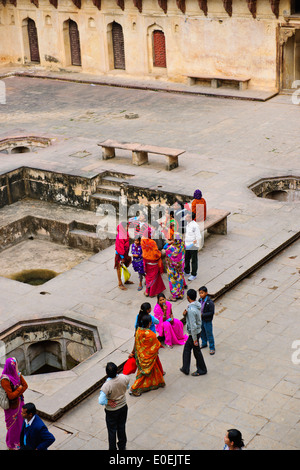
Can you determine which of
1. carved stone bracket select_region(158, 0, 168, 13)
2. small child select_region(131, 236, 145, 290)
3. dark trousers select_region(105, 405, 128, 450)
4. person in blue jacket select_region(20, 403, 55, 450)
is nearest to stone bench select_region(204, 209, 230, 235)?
small child select_region(131, 236, 145, 290)

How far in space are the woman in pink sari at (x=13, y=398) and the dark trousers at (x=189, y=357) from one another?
2.36 metres

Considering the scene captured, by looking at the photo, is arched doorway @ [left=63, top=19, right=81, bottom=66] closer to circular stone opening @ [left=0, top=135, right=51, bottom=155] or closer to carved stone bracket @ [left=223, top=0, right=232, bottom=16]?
carved stone bracket @ [left=223, top=0, right=232, bottom=16]

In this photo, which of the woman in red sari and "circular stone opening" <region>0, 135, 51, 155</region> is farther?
"circular stone opening" <region>0, 135, 51, 155</region>

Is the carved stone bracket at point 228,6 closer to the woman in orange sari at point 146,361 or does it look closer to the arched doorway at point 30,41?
the arched doorway at point 30,41

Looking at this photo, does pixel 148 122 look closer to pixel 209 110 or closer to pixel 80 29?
pixel 209 110

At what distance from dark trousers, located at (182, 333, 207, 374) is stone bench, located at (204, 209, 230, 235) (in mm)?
3809

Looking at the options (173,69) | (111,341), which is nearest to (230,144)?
(173,69)

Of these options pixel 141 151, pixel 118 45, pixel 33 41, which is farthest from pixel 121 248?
pixel 33 41

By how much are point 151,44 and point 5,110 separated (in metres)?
5.41

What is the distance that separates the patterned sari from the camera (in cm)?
1255

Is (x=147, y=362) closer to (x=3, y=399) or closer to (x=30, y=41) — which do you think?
(x=3, y=399)

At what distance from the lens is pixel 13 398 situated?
9367mm

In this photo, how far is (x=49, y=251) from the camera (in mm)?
17391

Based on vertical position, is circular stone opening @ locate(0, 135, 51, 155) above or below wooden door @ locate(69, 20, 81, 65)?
below
